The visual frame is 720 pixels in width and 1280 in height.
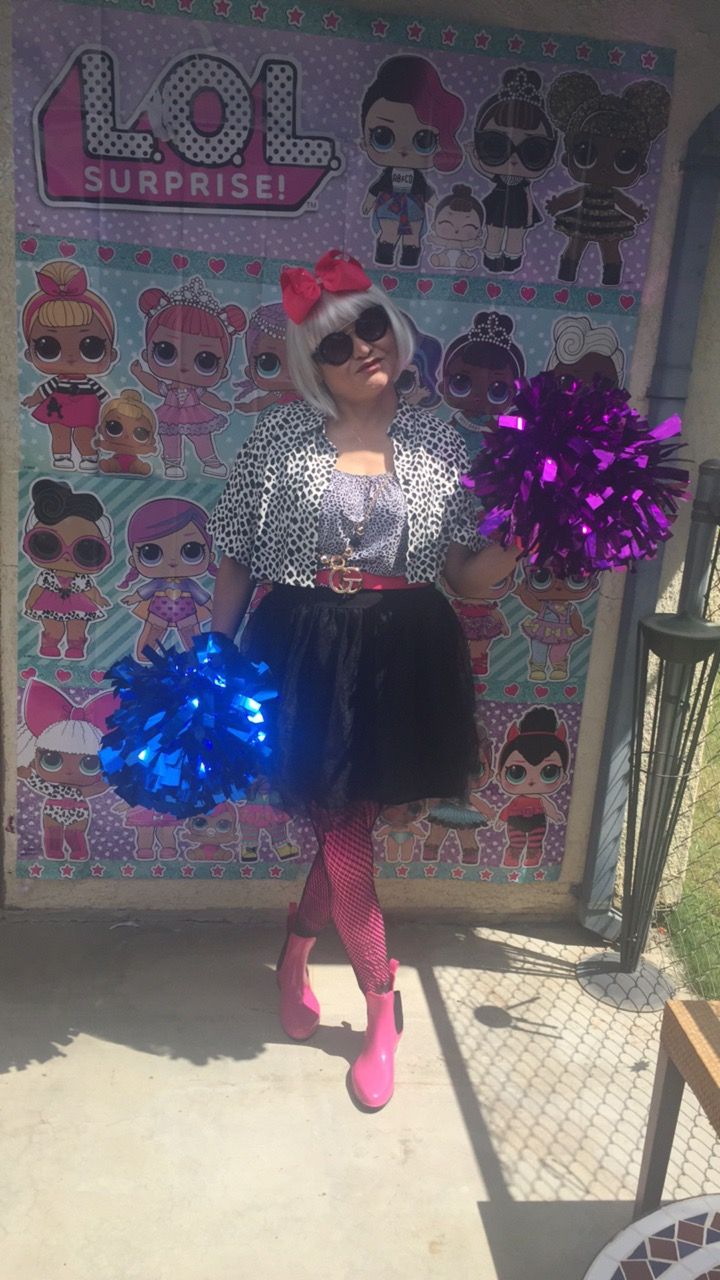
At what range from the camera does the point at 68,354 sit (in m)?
2.69

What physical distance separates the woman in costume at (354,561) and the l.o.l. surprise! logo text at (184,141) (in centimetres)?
56

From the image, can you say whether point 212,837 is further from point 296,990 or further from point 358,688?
point 358,688

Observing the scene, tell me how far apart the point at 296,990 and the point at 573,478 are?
1.62m

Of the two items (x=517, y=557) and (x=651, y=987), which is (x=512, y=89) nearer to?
(x=517, y=557)

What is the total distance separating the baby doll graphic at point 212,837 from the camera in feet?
10.1

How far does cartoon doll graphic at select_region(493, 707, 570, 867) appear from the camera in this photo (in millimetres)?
3098

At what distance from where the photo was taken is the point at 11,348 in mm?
2678

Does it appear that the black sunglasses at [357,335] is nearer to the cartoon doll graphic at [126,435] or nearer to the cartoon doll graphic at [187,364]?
the cartoon doll graphic at [187,364]

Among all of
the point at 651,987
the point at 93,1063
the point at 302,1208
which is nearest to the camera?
the point at 302,1208

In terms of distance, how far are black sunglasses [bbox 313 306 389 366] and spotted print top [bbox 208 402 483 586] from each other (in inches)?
6.6

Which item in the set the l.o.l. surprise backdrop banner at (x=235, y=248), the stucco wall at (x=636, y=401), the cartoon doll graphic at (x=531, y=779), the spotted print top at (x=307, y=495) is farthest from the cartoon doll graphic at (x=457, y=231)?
the cartoon doll graphic at (x=531, y=779)

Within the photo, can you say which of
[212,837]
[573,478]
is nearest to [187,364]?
[573,478]

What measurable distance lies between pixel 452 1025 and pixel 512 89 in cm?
258

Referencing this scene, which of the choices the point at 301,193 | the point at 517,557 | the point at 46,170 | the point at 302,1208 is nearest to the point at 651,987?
the point at 302,1208
